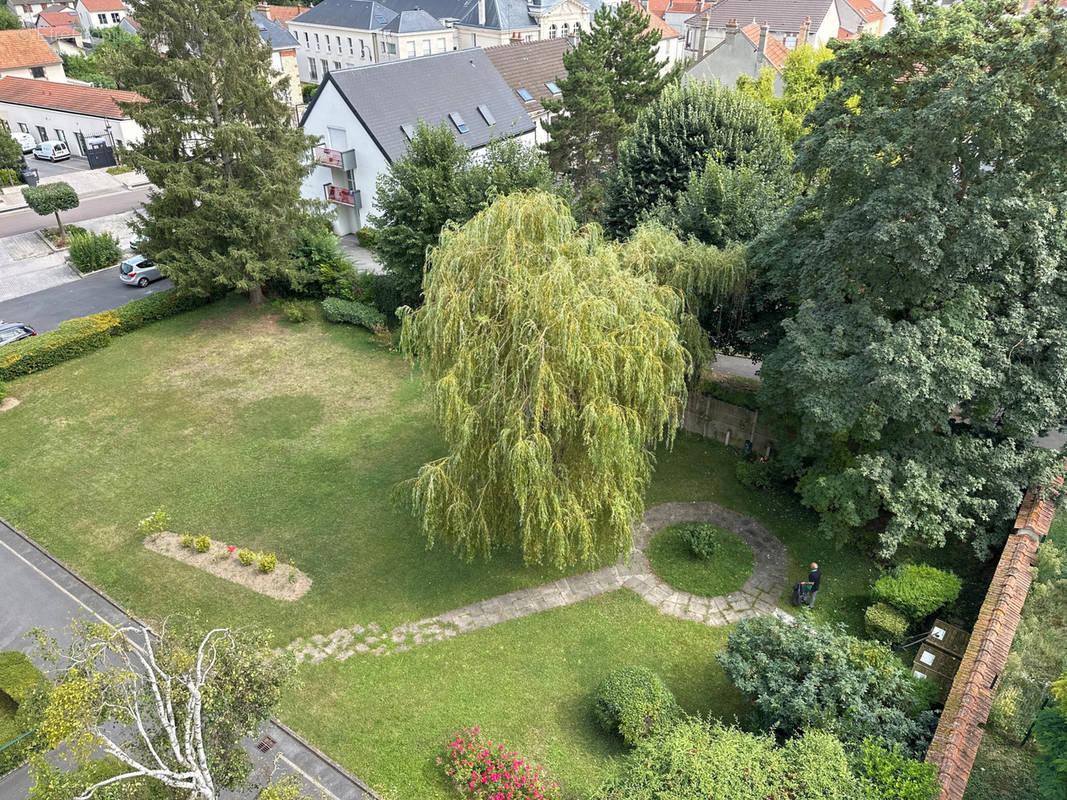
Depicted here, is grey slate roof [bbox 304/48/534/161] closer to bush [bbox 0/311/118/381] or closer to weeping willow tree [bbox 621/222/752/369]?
bush [bbox 0/311/118/381]

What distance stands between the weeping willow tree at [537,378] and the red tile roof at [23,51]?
197 feet

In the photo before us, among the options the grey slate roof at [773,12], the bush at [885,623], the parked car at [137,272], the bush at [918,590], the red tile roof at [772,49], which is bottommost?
the bush at [885,623]

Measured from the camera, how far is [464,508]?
15211 millimetres

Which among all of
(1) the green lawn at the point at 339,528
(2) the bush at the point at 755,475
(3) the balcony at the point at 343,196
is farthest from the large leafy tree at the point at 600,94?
(2) the bush at the point at 755,475

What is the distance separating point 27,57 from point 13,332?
141ft

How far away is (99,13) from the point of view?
81.4 m

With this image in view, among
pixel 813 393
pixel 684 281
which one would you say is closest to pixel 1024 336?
pixel 813 393

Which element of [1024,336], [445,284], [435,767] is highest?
[445,284]

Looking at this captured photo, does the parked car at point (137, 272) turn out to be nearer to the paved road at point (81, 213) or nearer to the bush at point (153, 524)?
the paved road at point (81, 213)

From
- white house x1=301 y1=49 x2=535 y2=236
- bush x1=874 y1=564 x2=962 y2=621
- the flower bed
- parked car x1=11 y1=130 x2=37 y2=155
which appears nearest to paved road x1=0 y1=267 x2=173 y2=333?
white house x1=301 y1=49 x2=535 y2=236

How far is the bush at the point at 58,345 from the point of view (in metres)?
25.6

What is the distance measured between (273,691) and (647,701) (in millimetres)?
7167

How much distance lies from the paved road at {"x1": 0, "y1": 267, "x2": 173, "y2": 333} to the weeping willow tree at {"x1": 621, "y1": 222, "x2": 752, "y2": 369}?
81.7 feet

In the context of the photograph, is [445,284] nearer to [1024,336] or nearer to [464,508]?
[464,508]
